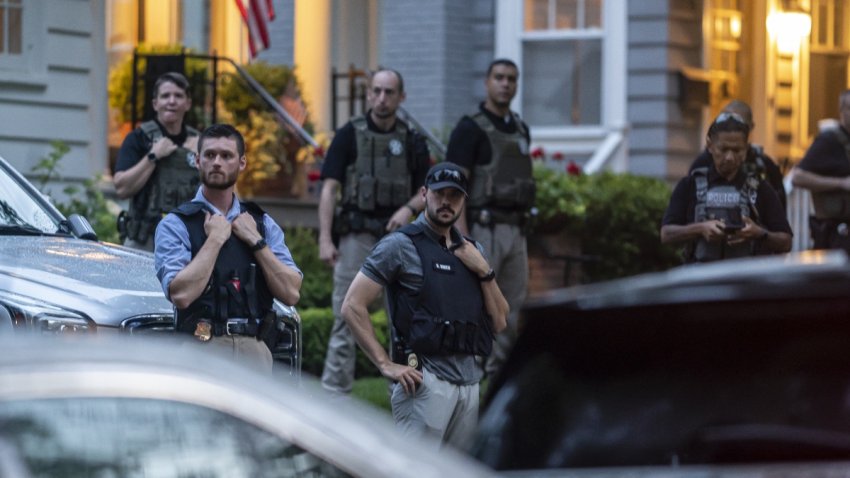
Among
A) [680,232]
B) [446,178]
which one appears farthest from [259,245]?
[680,232]

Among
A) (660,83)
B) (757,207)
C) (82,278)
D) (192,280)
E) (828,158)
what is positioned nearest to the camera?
(192,280)

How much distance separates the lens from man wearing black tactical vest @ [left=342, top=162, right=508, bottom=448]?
788cm

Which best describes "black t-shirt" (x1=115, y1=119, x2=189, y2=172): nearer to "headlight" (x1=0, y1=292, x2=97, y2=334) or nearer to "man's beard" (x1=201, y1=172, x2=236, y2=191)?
"man's beard" (x1=201, y1=172, x2=236, y2=191)

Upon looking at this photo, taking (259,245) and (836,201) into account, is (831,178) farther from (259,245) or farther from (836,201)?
(259,245)

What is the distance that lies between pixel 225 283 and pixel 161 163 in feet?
9.13

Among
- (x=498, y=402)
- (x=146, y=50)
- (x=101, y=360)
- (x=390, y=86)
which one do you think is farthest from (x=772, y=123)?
(x=101, y=360)

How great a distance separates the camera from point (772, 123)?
20500mm

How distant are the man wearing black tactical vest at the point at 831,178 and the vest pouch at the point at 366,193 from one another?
2.90 meters

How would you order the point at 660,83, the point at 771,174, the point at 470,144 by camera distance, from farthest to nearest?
the point at 660,83
the point at 470,144
the point at 771,174

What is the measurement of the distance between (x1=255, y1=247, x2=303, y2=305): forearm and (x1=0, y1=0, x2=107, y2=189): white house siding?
7.28 m

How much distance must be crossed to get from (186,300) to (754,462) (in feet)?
12.3

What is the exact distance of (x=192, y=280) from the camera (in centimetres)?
727

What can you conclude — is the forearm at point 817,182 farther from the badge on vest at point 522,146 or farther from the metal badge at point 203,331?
the metal badge at point 203,331

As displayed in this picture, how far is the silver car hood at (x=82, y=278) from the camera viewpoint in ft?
24.7
